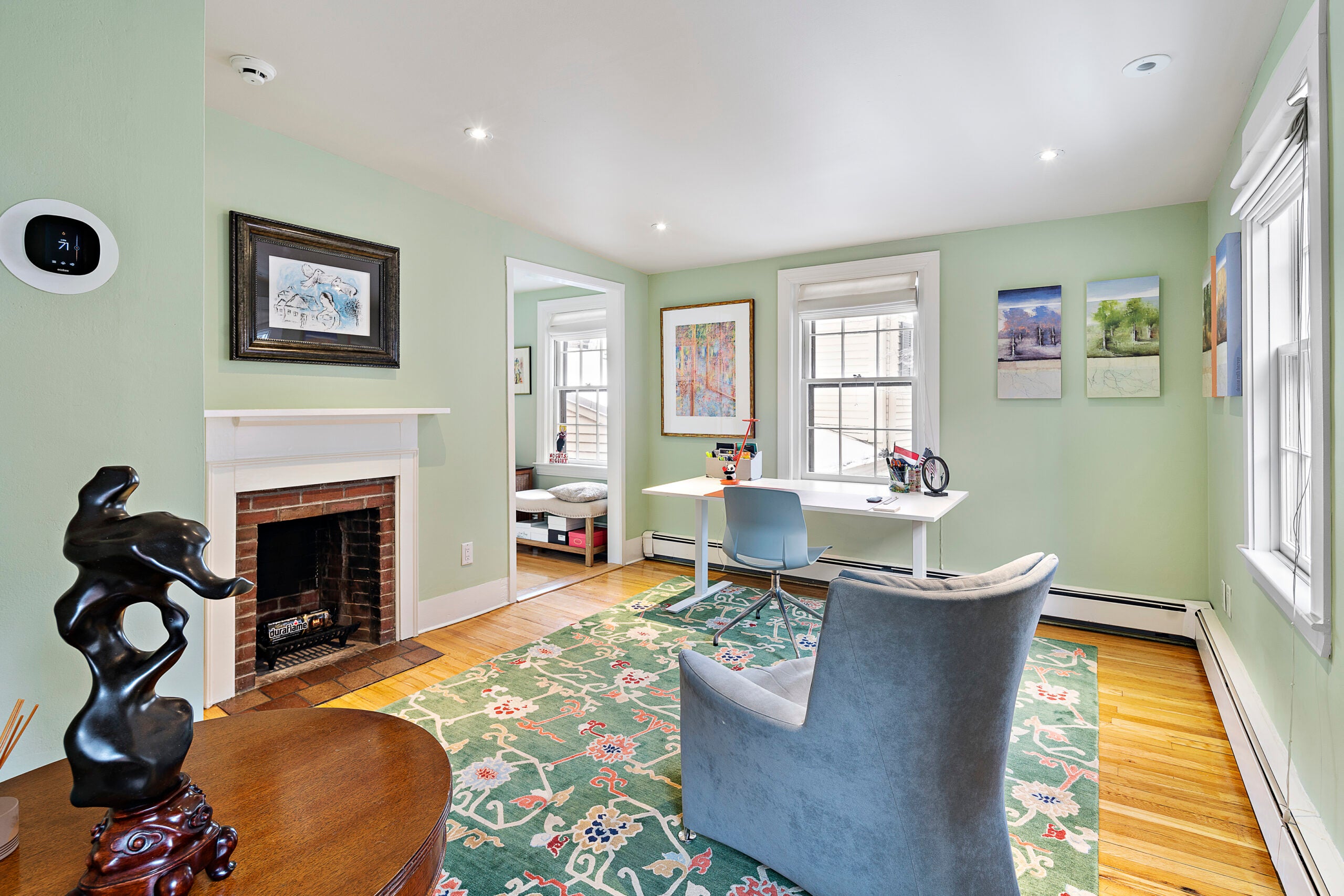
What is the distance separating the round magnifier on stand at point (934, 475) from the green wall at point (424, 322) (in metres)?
2.63

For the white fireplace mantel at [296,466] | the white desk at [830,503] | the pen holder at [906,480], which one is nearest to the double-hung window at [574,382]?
the white desk at [830,503]

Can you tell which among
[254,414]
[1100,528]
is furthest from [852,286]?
[254,414]

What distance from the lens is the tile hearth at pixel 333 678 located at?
2.76 m

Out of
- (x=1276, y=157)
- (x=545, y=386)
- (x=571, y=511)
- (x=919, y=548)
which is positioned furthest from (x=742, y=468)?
(x=1276, y=157)

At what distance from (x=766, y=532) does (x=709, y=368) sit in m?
2.05

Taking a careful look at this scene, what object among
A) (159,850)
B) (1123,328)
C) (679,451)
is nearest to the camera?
(159,850)

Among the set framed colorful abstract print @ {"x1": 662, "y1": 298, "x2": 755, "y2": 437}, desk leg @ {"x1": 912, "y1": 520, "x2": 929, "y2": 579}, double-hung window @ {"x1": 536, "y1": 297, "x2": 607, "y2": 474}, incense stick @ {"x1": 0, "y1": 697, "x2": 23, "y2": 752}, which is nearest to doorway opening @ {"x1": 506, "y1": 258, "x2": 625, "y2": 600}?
double-hung window @ {"x1": 536, "y1": 297, "x2": 607, "y2": 474}

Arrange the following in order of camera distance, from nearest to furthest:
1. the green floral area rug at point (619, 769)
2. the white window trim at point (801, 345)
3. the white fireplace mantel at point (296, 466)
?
1. the green floral area rug at point (619, 769)
2. the white fireplace mantel at point (296, 466)
3. the white window trim at point (801, 345)

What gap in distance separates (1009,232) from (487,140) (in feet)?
10.4

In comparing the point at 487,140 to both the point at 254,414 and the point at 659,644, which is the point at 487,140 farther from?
the point at 659,644

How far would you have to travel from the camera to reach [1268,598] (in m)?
2.23

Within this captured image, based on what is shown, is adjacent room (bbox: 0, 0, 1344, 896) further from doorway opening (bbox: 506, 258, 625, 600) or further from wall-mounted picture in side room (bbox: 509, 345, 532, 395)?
wall-mounted picture in side room (bbox: 509, 345, 532, 395)

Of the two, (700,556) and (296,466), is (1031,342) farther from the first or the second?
(296,466)

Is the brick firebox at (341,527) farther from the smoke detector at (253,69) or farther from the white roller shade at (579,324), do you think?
the white roller shade at (579,324)
